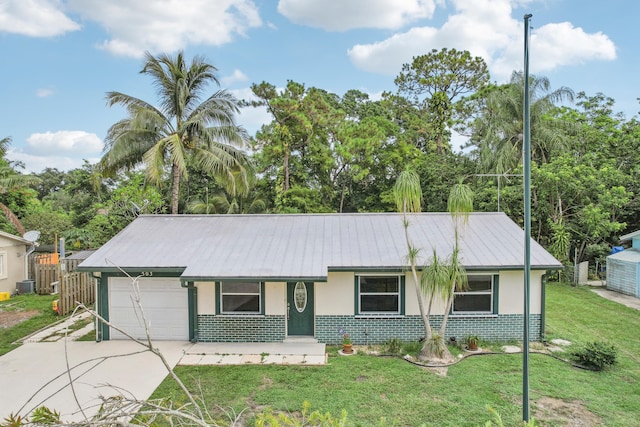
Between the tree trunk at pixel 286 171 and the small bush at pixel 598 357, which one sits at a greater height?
the tree trunk at pixel 286 171

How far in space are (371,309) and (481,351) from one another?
2.97 m

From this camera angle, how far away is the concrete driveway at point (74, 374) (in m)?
7.54

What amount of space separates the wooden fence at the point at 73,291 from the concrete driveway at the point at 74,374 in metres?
2.91

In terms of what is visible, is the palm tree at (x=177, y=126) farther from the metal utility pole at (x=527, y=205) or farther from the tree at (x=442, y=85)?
the tree at (x=442, y=85)

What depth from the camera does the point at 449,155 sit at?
2819 centimetres

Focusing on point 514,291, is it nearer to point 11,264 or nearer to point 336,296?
point 336,296

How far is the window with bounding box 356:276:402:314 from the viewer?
10.8 m

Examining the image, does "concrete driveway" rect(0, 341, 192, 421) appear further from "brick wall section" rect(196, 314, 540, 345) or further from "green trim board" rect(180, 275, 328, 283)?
"green trim board" rect(180, 275, 328, 283)

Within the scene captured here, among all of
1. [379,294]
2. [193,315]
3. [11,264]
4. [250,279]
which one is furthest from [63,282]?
[379,294]

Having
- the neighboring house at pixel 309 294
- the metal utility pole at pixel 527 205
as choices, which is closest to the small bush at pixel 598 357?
the neighboring house at pixel 309 294

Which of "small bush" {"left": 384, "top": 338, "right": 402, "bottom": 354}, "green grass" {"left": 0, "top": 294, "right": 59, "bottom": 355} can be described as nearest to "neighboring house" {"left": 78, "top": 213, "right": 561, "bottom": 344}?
"small bush" {"left": 384, "top": 338, "right": 402, "bottom": 354}

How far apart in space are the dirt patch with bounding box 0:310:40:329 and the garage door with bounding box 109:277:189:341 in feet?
15.2

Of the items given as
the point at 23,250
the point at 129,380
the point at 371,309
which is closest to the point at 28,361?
the point at 129,380

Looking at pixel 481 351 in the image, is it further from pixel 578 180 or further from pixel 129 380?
pixel 578 180
